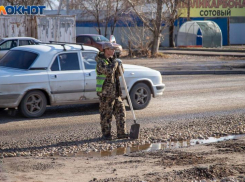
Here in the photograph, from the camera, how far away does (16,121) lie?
31.5ft

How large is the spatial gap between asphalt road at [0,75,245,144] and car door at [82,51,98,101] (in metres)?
0.45

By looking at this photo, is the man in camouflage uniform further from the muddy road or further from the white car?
the white car

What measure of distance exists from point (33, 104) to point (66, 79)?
861 millimetres

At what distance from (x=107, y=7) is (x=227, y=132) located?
37412 mm

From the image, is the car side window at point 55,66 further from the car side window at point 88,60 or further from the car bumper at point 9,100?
the car bumper at point 9,100

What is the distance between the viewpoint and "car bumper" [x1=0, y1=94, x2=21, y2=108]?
934 cm

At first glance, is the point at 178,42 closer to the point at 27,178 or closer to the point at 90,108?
the point at 90,108

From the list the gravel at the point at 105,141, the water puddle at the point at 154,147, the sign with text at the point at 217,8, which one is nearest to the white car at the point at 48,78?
the gravel at the point at 105,141

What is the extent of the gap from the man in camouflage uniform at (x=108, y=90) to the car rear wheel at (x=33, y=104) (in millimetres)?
2269

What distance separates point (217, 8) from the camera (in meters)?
51.3

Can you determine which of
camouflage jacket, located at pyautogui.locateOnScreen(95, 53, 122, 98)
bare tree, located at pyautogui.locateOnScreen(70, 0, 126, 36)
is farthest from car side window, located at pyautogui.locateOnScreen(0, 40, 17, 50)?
bare tree, located at pyautogui.locateOnScreen(70, 0, 126, 36)

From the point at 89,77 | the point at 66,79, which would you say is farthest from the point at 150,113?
the point at 66,79

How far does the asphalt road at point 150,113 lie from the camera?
28.6ft

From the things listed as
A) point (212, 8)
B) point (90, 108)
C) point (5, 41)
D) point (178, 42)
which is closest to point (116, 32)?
point (178, 42)
